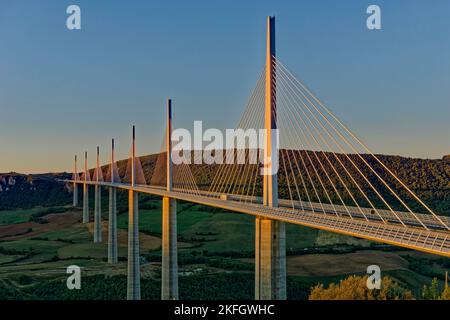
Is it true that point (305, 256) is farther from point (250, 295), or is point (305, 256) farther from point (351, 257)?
point (250, 295)

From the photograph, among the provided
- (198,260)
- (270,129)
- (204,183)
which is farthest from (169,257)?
(204,183)

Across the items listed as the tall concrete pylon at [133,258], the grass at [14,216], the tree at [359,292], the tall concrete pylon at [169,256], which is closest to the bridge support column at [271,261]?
the tree at [359,292]

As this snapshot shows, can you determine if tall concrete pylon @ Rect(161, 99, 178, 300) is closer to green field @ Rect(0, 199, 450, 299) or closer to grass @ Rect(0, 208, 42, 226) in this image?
green field @ Rect(0, 199, 450, 299)

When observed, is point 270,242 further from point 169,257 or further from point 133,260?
point 133,260

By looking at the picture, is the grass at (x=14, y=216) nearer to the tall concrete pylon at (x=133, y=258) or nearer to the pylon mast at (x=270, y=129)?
the tall concrete pylon at (x=133, y=258)

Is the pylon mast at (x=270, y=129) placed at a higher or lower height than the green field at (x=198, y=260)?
higher

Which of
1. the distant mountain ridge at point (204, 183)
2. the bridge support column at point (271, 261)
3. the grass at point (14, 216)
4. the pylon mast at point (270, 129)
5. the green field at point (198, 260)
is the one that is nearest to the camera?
the bridge support column at point (271, 261)
